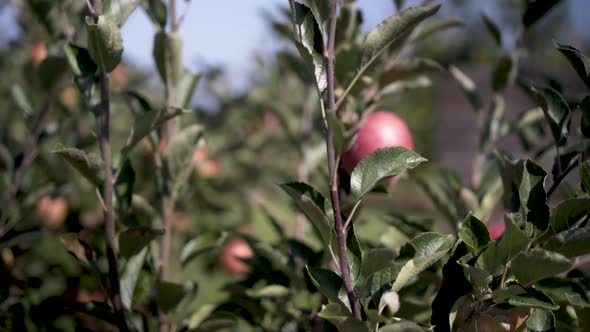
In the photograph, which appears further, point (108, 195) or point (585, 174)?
point (108, 195)

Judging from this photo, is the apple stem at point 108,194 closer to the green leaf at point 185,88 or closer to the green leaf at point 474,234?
the green leaf at point 185,88

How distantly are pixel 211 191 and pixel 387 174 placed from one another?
1.73 meters

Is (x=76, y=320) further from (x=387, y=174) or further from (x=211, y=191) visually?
(x=211, y=191)

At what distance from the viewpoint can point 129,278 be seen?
784mm

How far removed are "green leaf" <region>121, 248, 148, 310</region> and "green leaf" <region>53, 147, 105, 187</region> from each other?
0.39ft

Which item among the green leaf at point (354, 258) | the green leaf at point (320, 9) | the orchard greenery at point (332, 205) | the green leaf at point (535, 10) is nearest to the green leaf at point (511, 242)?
the orchard greenery at point (332, 205)

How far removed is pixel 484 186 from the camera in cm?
96

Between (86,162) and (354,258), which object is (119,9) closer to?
(86,162)

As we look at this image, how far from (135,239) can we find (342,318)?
29 cm

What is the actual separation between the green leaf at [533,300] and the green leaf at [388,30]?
0.26 m

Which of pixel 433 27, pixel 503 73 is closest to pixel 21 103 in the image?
pixel 433 27

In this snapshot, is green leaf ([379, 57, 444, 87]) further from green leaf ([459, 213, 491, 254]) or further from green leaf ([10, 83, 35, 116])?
green leaf ([10, 83, 35, 116])

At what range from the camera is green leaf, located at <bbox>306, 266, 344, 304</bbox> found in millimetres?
586

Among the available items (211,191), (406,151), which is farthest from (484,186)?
Answer: (211,191)
